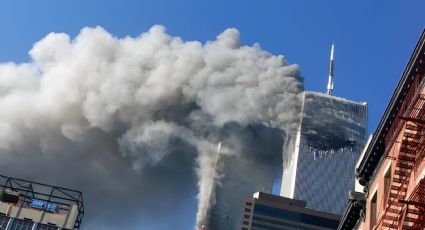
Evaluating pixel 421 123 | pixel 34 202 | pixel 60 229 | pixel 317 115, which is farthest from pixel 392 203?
pixel 317 115

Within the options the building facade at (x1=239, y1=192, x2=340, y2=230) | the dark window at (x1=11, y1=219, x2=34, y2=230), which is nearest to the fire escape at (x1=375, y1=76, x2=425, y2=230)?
the dark window at (x1=11, y1=219, x2=34, y2=230)

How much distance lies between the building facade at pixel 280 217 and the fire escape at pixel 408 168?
153 metres

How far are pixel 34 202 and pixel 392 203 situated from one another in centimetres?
5447

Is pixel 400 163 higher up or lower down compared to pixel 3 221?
lower down

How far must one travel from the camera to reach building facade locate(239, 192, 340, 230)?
184 meters

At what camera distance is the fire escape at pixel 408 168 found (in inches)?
1035

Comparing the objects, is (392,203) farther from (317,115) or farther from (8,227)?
(317,115)

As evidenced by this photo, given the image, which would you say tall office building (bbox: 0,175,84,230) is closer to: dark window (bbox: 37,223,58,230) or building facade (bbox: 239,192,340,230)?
dark window (bbox: 37,223,58,230)

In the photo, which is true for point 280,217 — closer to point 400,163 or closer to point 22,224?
point 22,224

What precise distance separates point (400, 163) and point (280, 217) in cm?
15804

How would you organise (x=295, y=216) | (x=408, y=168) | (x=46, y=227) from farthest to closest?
1. (x=295, y=216)
2. (x=46, y=227)
3. (x=408, y=168)

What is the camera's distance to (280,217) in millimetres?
185250

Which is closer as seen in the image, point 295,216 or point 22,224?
point 22,224

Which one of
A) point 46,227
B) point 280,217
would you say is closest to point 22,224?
Result: point 46,227
